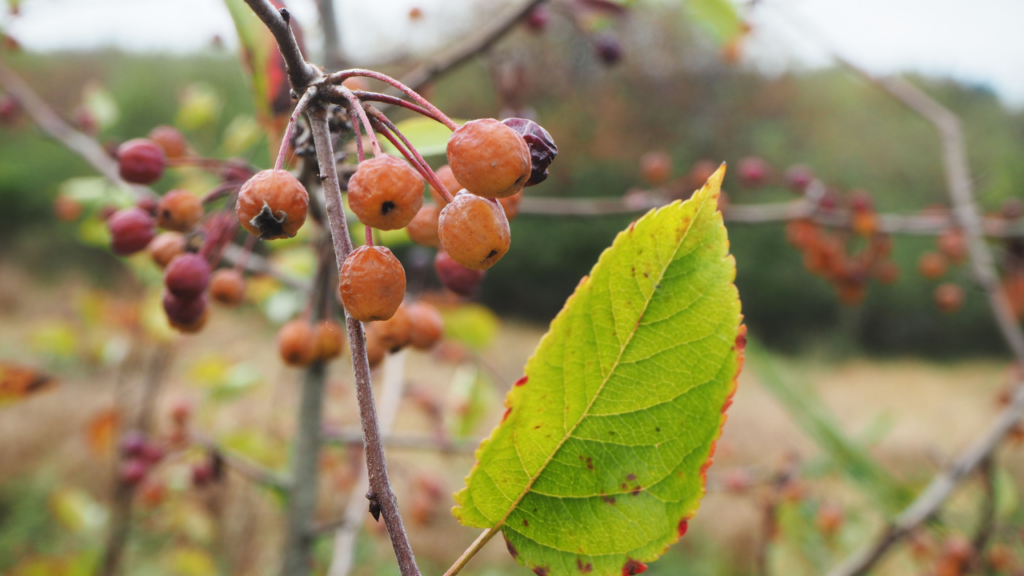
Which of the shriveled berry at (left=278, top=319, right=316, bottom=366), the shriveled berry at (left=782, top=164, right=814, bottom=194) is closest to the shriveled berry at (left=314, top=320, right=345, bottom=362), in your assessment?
the shriveled berry at (left=278, top=319, right=316, bottom=366)

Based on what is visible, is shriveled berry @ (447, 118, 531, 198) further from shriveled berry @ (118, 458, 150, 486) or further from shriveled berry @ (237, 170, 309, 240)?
shriveled berry @ (118, 458, 150, 486)

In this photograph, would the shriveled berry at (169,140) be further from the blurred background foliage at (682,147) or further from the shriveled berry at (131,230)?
the blurred background foliage at (682,147)

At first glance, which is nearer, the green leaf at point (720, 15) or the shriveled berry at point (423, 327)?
the shriveled berry at point (423, 327)

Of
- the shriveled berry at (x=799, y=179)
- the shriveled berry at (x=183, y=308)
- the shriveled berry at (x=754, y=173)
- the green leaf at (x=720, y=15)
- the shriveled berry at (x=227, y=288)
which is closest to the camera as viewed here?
the shriveled berry at (x=183, y=308)

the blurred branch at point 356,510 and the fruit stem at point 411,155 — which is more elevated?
the fruit stem at point 411,155

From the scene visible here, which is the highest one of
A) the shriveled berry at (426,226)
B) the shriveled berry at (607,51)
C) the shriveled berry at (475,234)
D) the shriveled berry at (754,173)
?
the shriveled berry at (607,51)

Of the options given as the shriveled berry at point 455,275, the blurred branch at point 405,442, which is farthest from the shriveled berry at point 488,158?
the blurred branch at point 405,442

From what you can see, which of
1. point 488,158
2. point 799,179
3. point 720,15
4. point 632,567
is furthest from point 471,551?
point 799,179
